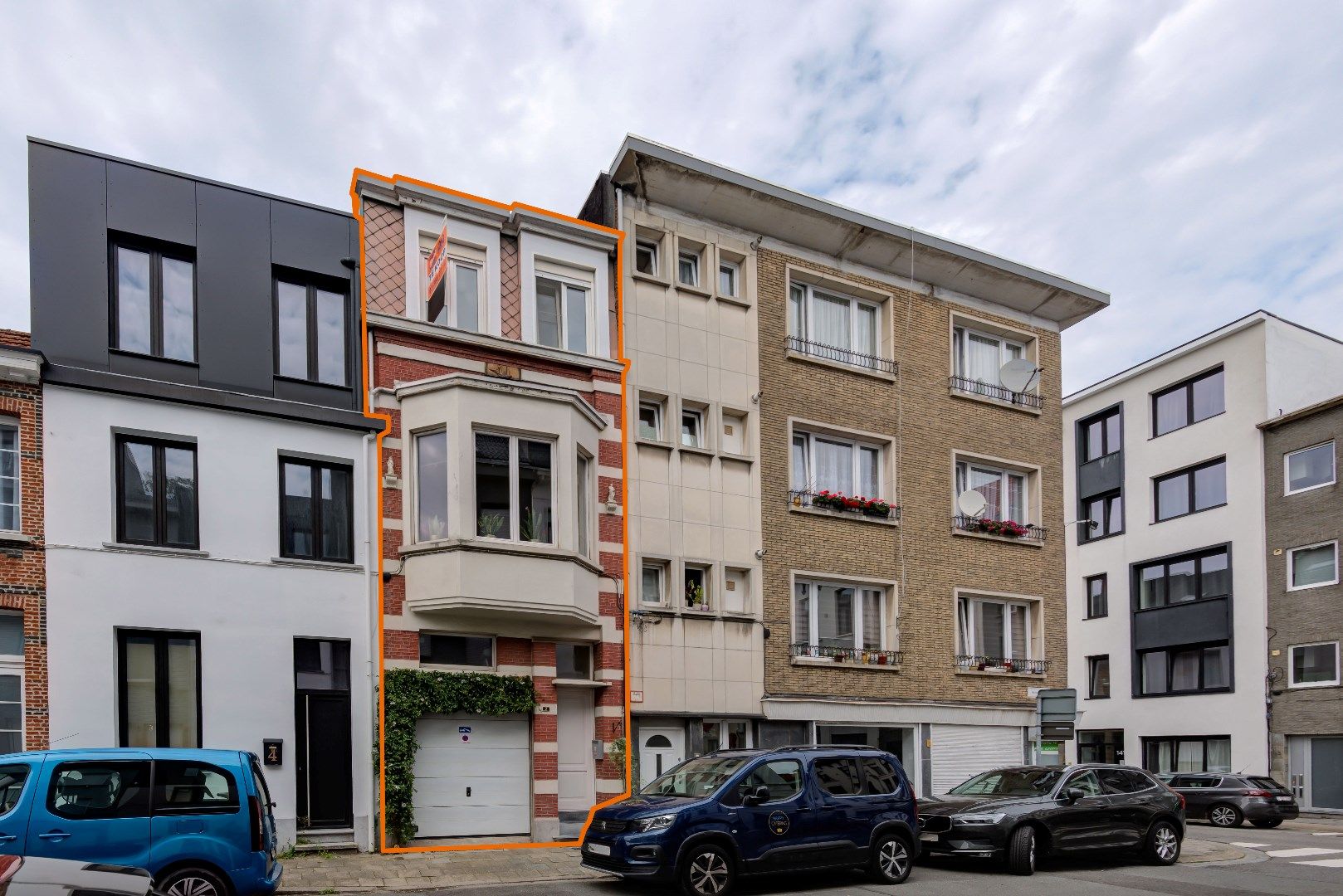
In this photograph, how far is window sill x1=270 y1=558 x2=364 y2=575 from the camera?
16562mm

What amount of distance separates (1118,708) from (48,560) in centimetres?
3306

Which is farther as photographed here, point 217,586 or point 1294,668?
point 1294,668

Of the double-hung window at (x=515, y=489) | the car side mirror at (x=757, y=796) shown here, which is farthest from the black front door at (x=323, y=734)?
the car side mirror at (x=757, y=796)

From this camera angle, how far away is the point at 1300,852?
1948 centimetres

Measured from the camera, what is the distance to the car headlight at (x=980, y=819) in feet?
51.4

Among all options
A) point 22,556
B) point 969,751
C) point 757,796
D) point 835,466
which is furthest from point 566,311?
point 969,751

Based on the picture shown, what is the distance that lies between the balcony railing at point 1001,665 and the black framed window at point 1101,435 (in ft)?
54.6

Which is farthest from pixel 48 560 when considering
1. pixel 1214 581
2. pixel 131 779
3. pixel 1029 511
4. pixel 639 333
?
pixel 1214 581

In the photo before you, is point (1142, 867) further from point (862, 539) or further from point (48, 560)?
point (48, 560)

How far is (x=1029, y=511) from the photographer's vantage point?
85.0 ft

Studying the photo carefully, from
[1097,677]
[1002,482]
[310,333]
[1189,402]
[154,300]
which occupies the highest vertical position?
[1189,402]

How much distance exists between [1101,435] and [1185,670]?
871 cm

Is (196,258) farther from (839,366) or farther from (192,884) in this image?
(839,366)

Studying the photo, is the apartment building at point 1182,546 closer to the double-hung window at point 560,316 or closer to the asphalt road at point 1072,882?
the asphalt road at point 1072,882
